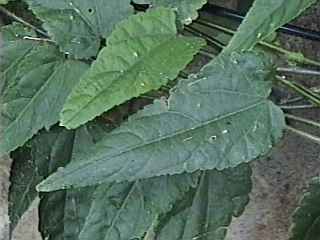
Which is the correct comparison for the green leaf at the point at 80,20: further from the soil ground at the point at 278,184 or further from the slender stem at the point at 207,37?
the soil ground at the point at 278,184

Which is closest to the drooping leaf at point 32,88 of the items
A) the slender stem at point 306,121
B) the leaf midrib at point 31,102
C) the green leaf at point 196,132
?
the leaf midrib at point 31,102

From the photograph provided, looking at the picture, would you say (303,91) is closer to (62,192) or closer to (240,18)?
(240,18)

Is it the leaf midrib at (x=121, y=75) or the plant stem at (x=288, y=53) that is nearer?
the leaf midrib at (x=121, y=75)

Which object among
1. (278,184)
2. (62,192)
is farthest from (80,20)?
(278,184)

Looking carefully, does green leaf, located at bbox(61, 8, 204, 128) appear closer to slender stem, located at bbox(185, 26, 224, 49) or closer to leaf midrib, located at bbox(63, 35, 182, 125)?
leaf midrib, located at bbox(63, 35, 182, 125)

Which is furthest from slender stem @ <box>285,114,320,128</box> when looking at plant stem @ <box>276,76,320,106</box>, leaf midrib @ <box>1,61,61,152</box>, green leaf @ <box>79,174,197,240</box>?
leaf midrib @ <box>1,61,61,152</box>

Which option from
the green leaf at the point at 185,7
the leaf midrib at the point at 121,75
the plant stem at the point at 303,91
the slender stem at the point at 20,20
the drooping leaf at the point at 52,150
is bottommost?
the drooping leaf at the point at 52,150
